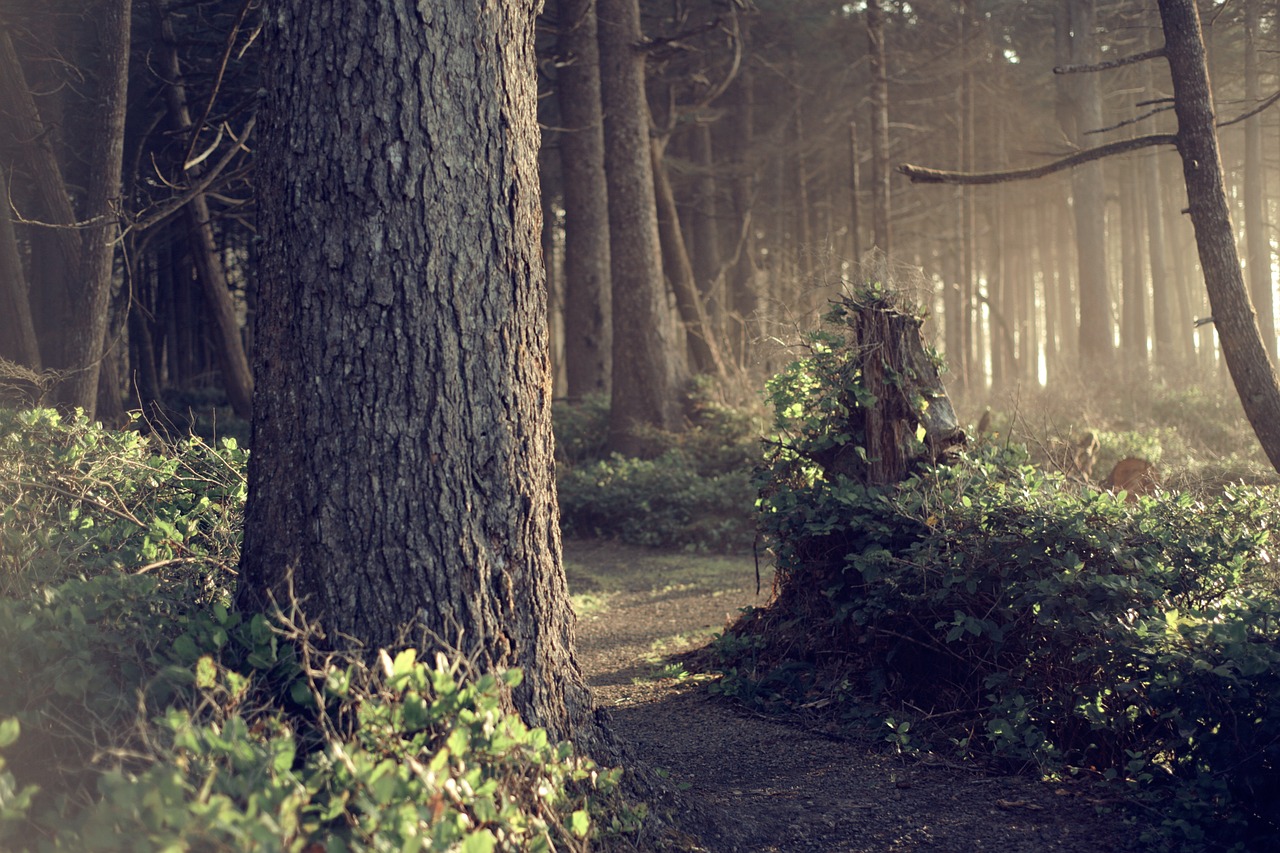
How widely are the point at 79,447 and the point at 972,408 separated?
11.2 metres

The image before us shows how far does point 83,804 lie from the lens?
7.88 ft

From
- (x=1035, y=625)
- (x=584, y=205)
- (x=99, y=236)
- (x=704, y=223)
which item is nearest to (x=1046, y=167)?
(x=1035, y=625)

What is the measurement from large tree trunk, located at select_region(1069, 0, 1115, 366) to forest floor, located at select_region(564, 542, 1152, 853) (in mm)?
15696

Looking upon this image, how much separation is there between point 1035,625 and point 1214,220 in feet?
12.7

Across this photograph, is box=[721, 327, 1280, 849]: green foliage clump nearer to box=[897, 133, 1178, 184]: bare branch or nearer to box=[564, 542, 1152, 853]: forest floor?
box=[564, 542, 1152, 853]: forest floor

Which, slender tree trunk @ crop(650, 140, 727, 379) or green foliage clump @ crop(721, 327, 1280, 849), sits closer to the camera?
green foliage clump @ crop(721, 327, 1280, 849)

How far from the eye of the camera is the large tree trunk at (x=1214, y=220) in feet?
21.8

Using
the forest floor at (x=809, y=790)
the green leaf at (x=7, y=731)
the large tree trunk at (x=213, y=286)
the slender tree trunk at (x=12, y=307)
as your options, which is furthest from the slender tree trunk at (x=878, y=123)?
the green leaf at (x=7, y=731)

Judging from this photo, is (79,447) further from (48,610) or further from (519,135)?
(519,135)

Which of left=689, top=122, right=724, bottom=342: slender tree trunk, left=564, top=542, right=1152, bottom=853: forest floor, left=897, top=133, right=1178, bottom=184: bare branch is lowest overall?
left=564, top=542, right=1152, bottom=853: forest floor

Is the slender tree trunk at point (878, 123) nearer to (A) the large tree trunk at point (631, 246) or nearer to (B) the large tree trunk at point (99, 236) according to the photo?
(A) the large tree trunk at point (631, 246)

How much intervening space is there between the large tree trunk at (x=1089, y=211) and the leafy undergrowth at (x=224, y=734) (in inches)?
713

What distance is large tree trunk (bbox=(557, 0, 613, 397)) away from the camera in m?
15.0

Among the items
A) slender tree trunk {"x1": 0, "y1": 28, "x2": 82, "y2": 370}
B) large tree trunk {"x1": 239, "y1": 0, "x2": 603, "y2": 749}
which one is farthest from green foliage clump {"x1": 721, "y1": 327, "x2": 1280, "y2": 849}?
slender tree trunk {"x1": 0, "y1": 28, "x2": 82, "y2": 370}
